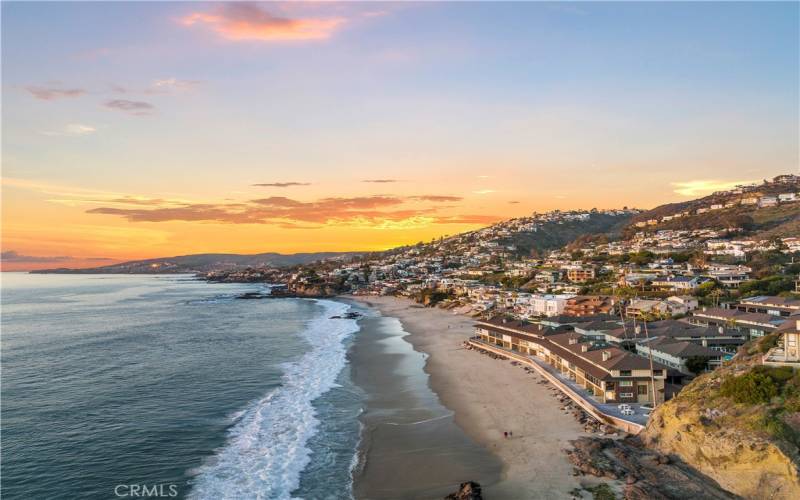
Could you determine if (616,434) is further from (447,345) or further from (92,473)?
(447,345)

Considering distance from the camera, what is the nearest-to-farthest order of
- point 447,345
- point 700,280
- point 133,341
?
1. point 447,345
2. point 133,341
3. point 700,280

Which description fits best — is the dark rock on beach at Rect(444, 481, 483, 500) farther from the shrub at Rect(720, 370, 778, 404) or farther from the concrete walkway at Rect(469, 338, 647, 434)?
the shrub at Rect(720, 370, 778, 404)

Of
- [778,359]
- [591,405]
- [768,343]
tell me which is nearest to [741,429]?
[778,359]

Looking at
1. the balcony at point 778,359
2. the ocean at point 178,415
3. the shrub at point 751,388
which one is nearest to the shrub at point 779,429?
the shrub at point 751,388

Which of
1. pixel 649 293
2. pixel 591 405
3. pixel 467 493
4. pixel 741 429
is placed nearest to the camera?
pixel 467 493

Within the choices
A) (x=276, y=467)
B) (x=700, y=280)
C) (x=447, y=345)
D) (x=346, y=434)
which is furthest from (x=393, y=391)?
(x=700, y=280)

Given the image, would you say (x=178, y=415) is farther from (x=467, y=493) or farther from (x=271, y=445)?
(x=467, y=493)
